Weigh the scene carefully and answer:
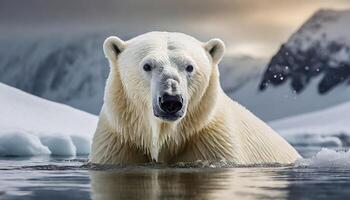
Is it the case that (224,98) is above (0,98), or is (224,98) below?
below

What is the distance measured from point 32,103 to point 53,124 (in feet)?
14.0

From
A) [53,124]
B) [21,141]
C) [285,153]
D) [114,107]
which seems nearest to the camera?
[114,107]

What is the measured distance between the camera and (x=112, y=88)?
1002 centimetres

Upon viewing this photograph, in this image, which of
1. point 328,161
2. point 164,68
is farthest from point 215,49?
point 328,161

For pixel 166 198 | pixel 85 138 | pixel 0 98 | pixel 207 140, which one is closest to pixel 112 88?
pixel 207 140

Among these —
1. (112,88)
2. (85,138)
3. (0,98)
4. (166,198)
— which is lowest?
(166,198)

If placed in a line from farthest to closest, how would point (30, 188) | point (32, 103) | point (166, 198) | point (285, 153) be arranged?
1. point (32, 103)
2. point (285, 153)
3. point (30, 188)
4. point (166, 198)

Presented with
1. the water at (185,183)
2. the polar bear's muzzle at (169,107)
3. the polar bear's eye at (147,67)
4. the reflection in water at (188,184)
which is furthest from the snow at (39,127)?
the polar bear's muzzle at (169,107)

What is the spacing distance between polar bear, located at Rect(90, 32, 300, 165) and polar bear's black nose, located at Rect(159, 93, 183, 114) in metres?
0.40

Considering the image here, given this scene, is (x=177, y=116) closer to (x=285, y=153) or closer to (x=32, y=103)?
(x=285, y=153)

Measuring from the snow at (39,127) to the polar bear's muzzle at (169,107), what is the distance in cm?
1817

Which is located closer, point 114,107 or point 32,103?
point 114,107

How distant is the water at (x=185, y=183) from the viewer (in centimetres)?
631

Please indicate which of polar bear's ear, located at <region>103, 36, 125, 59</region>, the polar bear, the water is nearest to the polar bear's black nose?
the polar bear
